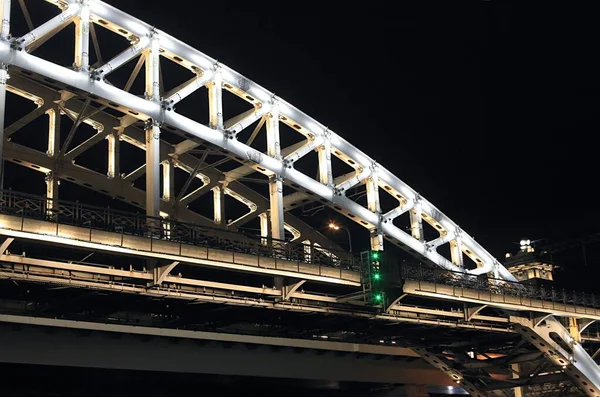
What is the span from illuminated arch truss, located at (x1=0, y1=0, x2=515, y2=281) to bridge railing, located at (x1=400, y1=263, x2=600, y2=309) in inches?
139

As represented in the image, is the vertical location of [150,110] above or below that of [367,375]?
above

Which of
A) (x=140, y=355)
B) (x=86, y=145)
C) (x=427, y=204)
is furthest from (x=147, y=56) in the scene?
(x=427, y=204)

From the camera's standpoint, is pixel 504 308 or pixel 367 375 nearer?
pixel 504 308

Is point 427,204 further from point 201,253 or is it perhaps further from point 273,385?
point 201,253

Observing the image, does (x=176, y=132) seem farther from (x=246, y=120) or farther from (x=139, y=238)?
(x=139, y=238)

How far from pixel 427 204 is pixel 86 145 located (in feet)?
83.7

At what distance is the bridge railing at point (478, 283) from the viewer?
148 feet

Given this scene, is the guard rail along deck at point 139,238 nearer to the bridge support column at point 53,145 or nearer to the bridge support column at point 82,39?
the bridge support column at point 82,39

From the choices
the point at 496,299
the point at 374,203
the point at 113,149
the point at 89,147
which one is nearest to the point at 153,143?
the point at 89,147

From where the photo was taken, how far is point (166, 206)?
52.1 m

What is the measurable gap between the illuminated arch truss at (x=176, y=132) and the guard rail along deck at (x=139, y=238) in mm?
3038

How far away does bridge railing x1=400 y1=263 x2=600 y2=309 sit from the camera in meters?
45.2

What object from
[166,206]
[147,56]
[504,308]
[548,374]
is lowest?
[548,374]

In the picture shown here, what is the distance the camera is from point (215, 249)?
106 ft
